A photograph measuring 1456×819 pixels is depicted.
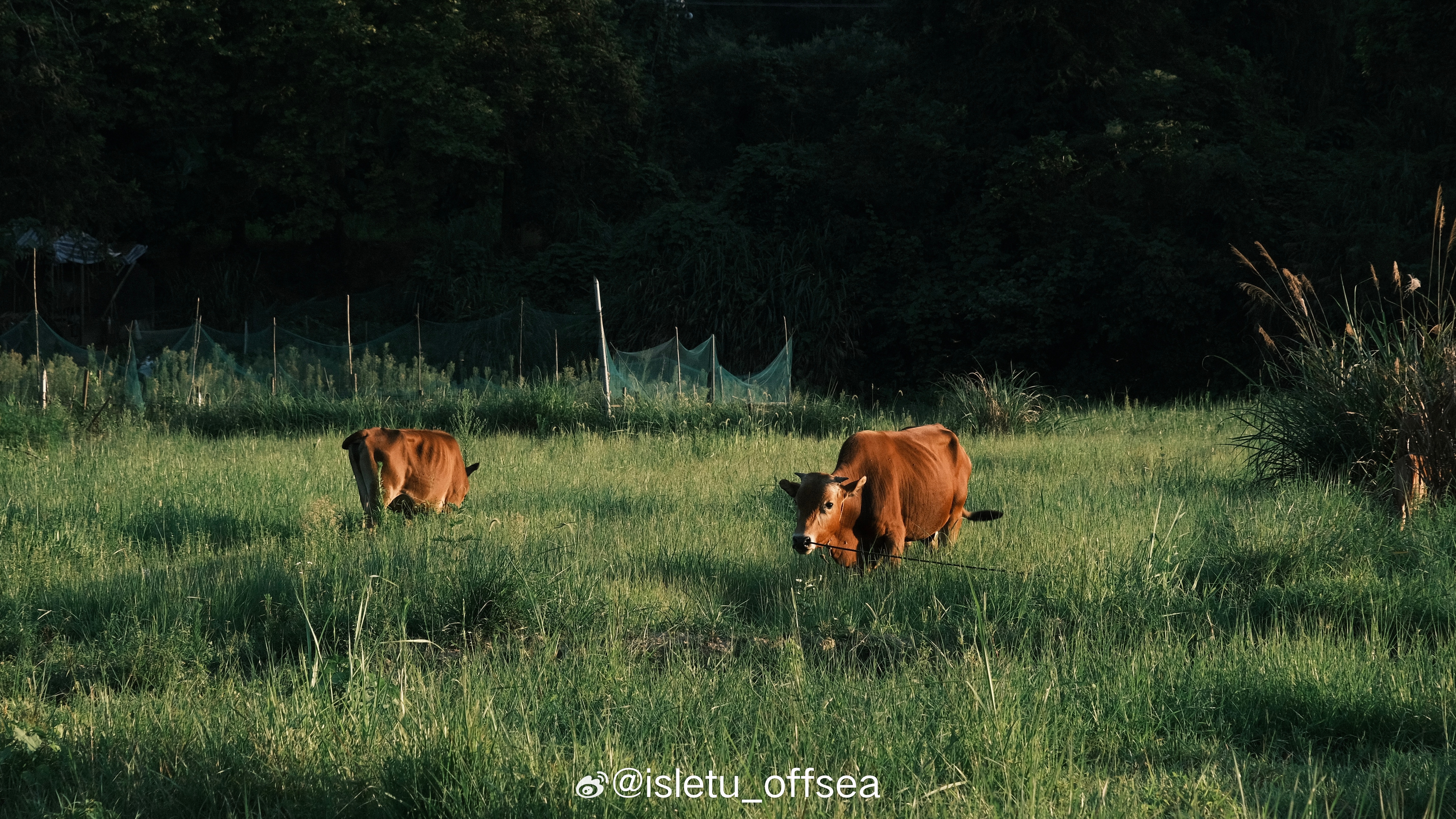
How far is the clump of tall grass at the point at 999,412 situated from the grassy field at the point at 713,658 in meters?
5.00

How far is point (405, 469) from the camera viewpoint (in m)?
8.02

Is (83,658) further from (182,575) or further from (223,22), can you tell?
(223,22)

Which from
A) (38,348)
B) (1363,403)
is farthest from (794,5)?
(1363,403)

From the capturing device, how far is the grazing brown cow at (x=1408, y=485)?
7680 millimetres

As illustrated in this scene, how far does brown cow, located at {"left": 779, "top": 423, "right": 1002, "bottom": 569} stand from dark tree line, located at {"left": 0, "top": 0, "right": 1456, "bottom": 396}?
14084 millimetres

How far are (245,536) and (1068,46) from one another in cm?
2003

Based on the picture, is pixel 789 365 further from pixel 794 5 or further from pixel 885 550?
pixel 794 5

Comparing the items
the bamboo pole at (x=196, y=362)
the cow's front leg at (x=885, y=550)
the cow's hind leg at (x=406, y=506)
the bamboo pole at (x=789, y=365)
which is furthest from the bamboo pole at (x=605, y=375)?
the cow's front leg at (x=885, y=550)

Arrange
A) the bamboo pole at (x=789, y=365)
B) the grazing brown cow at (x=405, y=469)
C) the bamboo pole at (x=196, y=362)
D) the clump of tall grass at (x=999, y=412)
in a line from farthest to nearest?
the bamboo pole at (x=789, y=365)
the bamboo pole at (x=196, y=362)
the clump of tall grass at (x=999, y=412)
the grazing brown cow at (x=405, y=469)

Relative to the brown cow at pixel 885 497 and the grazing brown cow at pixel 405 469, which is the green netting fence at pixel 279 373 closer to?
the grazing brown cow at pixel 405 469

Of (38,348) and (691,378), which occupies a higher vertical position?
(38,348)

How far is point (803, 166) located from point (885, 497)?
814 inches

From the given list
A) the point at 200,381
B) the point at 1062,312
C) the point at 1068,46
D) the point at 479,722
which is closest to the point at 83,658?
the point at 479,722

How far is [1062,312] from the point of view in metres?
23.6
